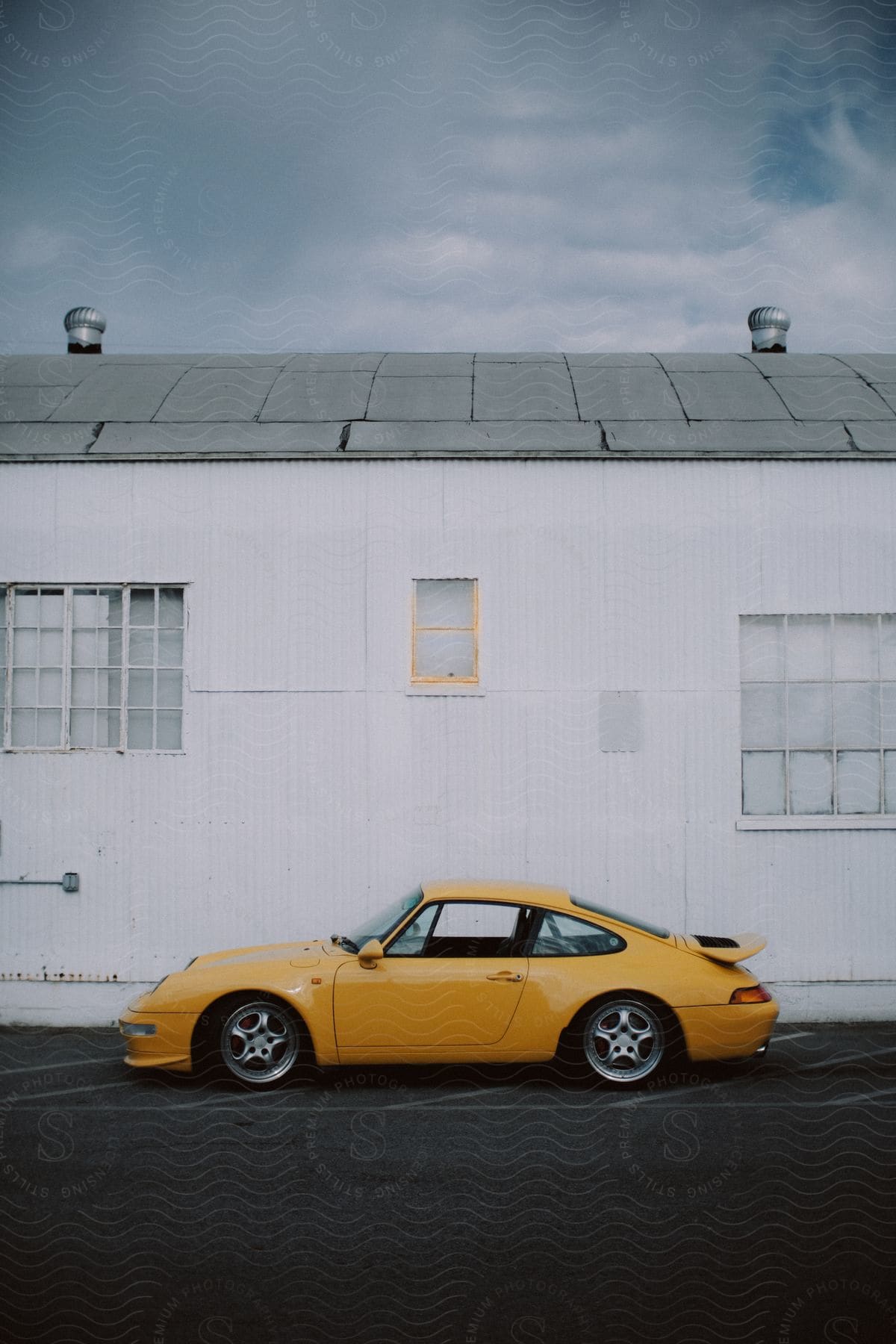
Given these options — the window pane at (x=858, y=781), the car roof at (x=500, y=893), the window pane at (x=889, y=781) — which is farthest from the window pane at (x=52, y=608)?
the window pane at (x=889, y=781)

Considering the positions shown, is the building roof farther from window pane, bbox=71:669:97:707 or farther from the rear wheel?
the rear wheel

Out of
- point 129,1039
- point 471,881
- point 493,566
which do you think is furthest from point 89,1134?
point 493,566

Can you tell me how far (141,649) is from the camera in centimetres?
980

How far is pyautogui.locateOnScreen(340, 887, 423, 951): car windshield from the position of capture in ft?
23.7

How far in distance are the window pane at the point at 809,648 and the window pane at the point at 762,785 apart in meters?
0.76

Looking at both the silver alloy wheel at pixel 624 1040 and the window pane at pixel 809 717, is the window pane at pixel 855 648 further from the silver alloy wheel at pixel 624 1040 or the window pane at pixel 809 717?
the silver alloy wheel at pixel 624 1040

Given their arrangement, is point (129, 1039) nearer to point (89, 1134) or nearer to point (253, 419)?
point (89, 1134)

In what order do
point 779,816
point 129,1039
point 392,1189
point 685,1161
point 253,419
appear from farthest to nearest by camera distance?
1. point 253,419
2. point 779,816
3. point 129,1039
4. point 685,1161
5. point 392,1189

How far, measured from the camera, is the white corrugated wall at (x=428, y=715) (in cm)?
940

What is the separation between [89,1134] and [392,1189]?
1901 mm

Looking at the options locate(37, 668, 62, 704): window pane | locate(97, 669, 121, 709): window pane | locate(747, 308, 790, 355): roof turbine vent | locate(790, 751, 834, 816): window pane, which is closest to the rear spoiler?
locate(790, 751, 834, 816): window pane

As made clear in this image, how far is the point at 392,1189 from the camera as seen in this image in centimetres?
Result: 519

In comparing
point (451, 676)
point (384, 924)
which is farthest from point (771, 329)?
point (384, 924)

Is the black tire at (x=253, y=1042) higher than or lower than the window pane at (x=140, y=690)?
lower
